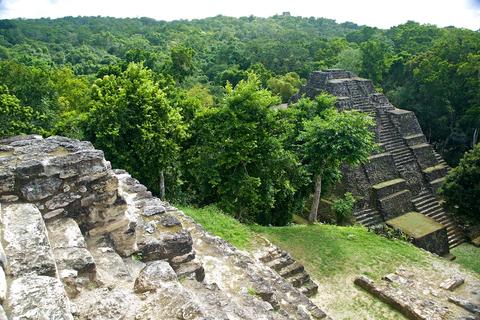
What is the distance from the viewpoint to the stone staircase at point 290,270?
7.96 meters

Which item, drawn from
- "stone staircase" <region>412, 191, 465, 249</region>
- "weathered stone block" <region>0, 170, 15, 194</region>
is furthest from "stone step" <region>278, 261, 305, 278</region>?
"stone staircase" <region>412, 191, 465, 249</region>

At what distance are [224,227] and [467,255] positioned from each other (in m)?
10.1

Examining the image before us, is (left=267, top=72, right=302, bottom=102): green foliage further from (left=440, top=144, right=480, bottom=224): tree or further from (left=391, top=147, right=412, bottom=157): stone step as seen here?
(left=440, top=144, right=480, bottom=224): tree

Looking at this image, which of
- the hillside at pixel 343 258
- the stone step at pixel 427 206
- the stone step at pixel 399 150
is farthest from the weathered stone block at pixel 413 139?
the hillside at pixel 343 258

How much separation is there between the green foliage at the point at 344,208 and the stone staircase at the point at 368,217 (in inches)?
13.5

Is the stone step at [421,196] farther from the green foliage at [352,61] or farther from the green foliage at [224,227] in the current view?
the green foliage at [352,61]

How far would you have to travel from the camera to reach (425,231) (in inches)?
550

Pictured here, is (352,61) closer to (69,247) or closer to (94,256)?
(94,256)

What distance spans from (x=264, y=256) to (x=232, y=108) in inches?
170

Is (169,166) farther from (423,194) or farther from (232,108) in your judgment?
(423,194)

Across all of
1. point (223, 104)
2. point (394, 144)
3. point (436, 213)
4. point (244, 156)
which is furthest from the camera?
point (394, 144)

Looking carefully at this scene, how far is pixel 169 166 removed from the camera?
12.2 m

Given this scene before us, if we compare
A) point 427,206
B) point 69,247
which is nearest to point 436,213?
Result: point 427,206

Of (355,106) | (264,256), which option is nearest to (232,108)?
(264,256)
